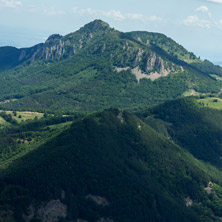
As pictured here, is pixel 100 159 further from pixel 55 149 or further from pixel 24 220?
pixel 24 220

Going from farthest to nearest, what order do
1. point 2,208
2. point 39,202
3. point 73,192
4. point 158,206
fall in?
point 158,206 < point 73,192 < point 39,202 < point 2,208

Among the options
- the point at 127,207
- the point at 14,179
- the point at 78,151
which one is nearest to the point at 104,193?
the point at 127,207

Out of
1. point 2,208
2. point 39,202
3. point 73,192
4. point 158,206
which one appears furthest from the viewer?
point 158,206

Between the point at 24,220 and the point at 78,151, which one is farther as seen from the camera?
the point at 78,151

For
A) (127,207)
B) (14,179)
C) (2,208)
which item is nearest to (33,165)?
(14,179)

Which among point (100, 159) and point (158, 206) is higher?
point (100, 159)

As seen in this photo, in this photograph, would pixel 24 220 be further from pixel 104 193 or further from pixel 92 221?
pixel 104 193

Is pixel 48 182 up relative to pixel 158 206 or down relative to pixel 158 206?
up

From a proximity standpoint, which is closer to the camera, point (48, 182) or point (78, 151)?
point (48, 182)

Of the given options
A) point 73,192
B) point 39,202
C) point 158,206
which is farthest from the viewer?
point 158,206
